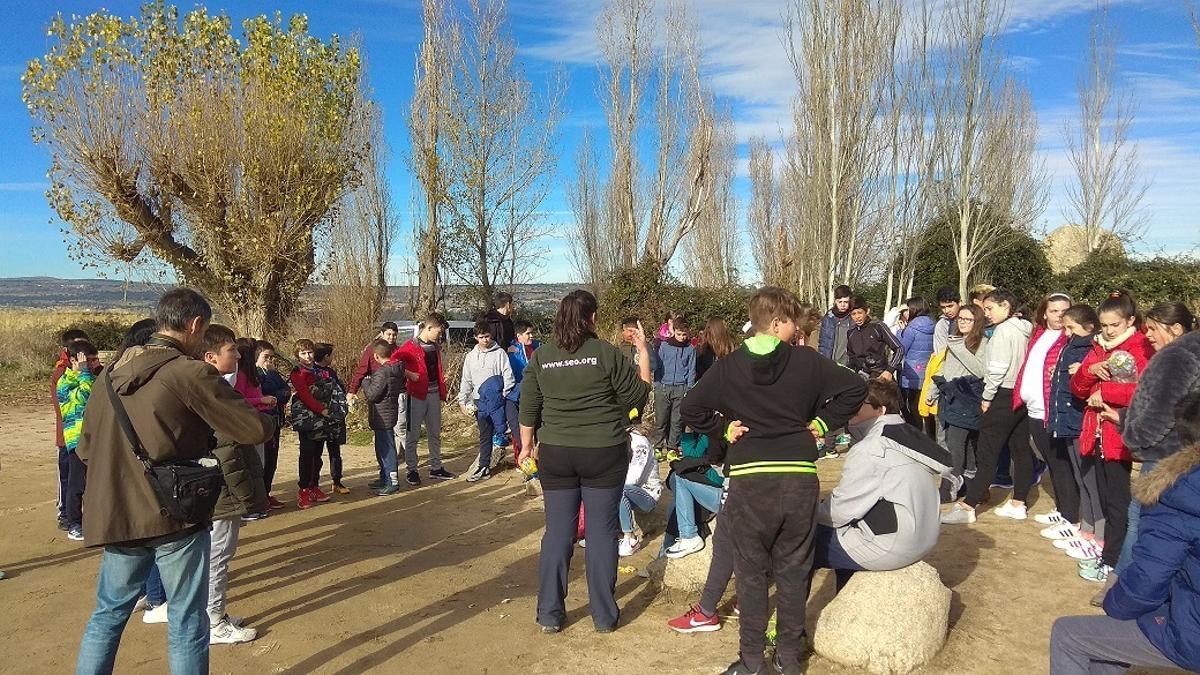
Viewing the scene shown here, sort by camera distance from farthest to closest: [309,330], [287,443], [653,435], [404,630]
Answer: [309,330], [287,443], [653,435], [404,630]

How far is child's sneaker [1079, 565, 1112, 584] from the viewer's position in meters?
4.94

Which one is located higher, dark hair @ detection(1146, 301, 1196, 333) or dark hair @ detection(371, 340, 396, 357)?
dark hair @ detection(1146, 301, 1196, 333)

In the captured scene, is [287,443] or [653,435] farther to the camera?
[287,443]

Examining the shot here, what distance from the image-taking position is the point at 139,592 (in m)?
3.22

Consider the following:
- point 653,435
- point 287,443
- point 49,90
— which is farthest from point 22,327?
point 653,435

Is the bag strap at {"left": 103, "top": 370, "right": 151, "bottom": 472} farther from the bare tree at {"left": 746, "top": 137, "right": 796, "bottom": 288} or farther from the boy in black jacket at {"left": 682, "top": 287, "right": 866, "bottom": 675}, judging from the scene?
the bare tree at {"left": 746, "top": 137, "right": 796, "bottom": 288}

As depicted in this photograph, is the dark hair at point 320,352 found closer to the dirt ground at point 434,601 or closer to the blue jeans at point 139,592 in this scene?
the dirt ground at point 434,601

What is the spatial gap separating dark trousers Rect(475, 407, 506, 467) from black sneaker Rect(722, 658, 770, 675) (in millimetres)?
4969

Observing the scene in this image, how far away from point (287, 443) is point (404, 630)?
7.40 m

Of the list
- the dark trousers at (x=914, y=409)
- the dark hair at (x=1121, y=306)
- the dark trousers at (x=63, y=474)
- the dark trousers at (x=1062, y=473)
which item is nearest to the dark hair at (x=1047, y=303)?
the dark trousers at (x=1062, y=473)

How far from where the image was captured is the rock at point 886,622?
3791mm

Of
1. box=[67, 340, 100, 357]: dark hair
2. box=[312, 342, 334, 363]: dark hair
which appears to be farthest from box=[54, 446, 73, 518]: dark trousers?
box=[312, 342, 334, 363]: dark hair

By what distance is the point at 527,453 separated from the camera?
4.81 m

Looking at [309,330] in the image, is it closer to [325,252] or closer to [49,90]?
[325,252]
